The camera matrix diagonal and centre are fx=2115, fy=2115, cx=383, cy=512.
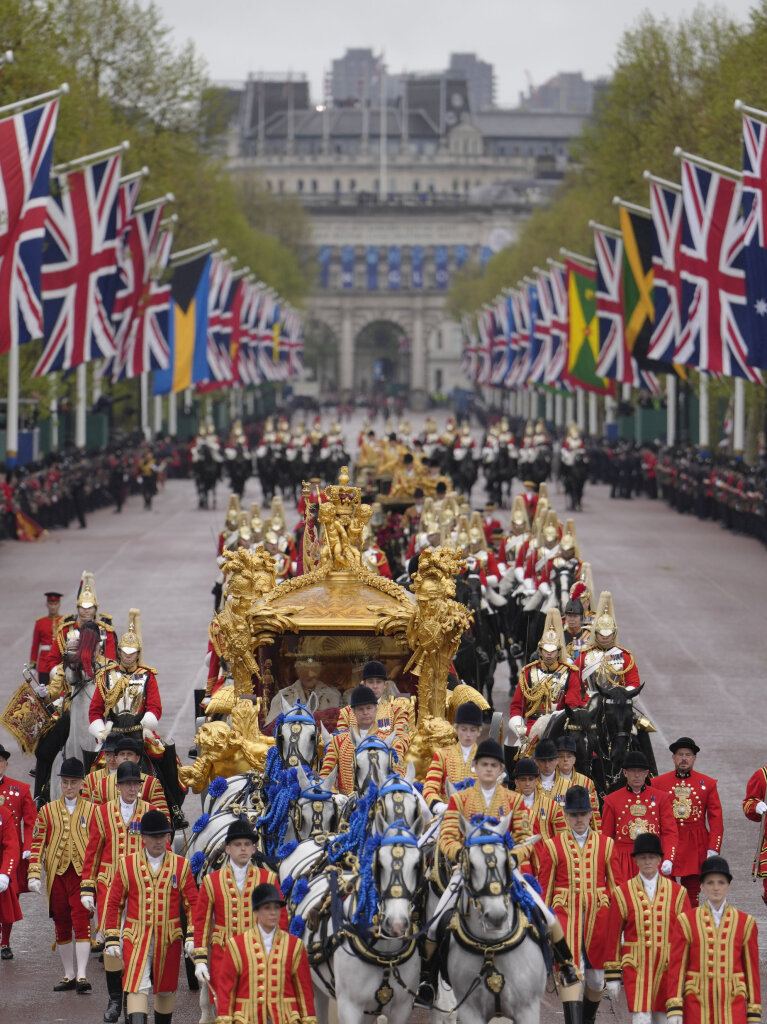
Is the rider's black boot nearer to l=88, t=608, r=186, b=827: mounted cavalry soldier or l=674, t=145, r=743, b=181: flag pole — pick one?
l=88, t=608, r=186, b=827: mounted cavalry soldier

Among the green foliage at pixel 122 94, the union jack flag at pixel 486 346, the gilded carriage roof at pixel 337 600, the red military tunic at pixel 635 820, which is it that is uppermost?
the green foliage at pixel 122 94

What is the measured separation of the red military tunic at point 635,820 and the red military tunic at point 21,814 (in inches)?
133

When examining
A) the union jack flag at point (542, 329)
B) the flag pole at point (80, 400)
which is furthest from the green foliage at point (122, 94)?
the union jack flag at point (542, 329)

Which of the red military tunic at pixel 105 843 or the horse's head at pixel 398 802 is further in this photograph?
the red military tunic at pixel 105 843

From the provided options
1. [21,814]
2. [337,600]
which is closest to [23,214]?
[337,600]

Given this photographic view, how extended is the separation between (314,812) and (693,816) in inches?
100

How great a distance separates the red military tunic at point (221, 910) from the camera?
1004cm

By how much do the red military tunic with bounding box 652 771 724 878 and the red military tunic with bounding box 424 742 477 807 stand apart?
1.37 metres

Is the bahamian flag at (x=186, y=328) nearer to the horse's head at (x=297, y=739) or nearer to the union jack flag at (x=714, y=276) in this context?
the union jack flag at (x=714, y=276)

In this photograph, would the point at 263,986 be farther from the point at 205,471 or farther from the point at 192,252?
the point at 192,252

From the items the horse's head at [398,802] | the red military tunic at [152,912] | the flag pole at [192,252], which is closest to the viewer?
the horse's head at [398,802]

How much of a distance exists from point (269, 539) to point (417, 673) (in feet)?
25.1

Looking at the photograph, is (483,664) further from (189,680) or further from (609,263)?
(609,263)

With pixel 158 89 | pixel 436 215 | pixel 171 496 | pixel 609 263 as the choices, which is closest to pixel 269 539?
pixel 609 263
